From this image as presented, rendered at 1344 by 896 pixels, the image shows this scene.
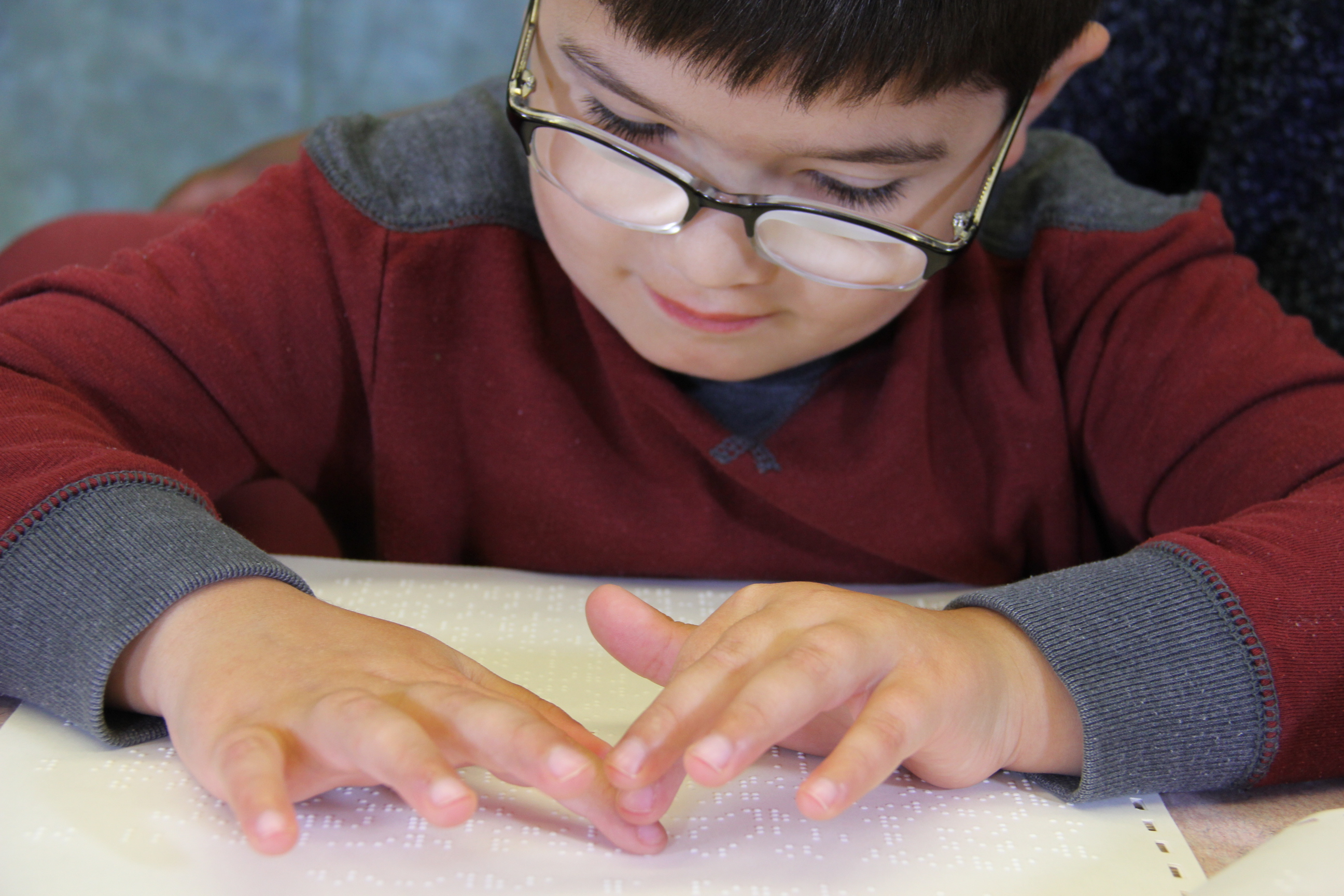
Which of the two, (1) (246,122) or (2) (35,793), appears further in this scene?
(1) (246,122)

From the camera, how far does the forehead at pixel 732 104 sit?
1.73ft

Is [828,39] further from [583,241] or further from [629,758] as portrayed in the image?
[629,758]

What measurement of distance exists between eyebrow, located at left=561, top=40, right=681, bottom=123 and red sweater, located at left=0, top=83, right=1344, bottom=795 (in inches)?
7.3

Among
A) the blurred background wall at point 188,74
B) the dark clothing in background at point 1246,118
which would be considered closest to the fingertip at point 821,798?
the dark clothing in background at point 1246,118

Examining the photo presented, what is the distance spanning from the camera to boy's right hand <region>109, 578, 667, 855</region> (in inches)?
15.2

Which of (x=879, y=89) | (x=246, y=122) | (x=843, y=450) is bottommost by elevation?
(x=246, y=122)

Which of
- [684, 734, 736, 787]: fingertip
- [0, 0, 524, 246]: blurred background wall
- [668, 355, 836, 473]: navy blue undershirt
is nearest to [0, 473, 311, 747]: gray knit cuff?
[684, 734, 736, 787]: fingertip

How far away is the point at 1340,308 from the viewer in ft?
3.16

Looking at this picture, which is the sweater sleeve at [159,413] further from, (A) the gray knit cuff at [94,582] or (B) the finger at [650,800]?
(B) the finger at [650,800]

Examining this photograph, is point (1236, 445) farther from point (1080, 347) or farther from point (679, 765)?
point (679, 765)

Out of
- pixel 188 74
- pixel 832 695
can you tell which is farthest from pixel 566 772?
pixel 188 74

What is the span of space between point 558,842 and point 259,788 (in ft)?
0.35

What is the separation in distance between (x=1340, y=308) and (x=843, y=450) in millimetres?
516

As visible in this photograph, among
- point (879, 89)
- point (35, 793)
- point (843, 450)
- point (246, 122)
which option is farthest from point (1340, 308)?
point (246, 122)
